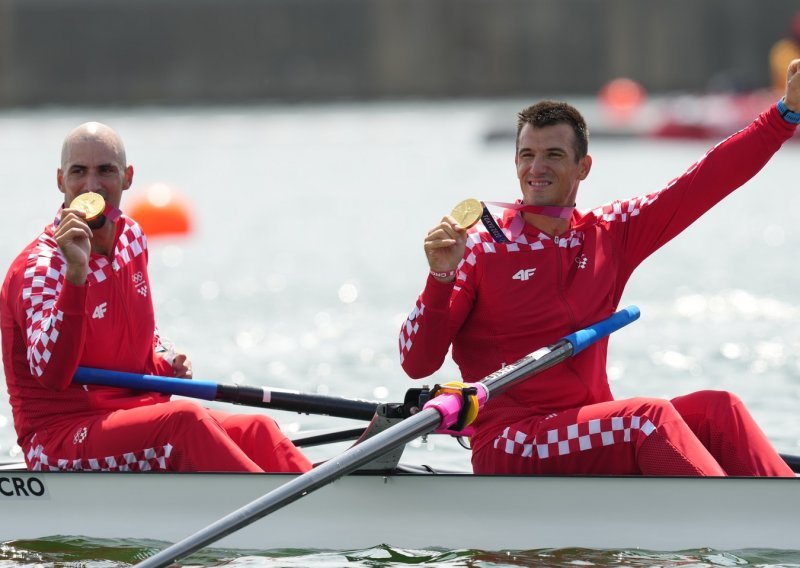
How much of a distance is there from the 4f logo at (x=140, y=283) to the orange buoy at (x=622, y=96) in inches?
914

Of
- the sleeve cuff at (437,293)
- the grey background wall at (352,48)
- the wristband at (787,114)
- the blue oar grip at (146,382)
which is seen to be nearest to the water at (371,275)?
the blue oar grip at (146,382)

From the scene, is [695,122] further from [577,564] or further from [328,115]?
[577,564]

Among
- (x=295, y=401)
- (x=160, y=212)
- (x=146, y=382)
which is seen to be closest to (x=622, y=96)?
(x=160, y=212)

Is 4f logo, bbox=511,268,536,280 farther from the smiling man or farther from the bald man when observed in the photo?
the bald man

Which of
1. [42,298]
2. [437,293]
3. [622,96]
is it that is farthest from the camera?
[622,96]

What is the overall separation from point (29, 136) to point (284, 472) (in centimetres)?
2722

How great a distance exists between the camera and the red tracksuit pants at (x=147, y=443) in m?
5.03

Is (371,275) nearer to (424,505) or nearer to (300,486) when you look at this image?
(424,505)

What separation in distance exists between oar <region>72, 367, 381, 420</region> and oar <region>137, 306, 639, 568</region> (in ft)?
2.60

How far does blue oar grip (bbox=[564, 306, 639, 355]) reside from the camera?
4.95 meters

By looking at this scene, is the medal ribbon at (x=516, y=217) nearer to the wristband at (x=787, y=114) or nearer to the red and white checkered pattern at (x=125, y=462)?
the wristband at (x=787, y=114)

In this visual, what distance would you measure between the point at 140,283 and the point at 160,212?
36.3 ft

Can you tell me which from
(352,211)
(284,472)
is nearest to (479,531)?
(284,472)

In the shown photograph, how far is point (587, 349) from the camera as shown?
16.7 ft
